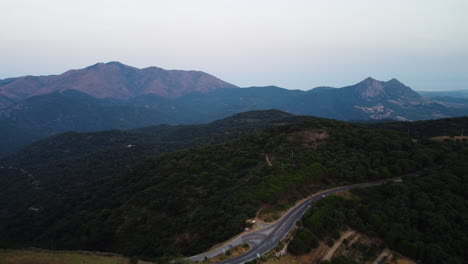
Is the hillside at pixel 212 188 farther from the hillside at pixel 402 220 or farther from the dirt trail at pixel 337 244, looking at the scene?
the dirt trail at pixel 337 244

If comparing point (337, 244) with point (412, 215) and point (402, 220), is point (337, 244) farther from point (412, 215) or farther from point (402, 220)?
point (412, 215)

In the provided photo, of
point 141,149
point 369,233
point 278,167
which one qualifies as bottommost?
point 141,149

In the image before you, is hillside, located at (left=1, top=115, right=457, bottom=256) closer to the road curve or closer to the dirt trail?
the road curve

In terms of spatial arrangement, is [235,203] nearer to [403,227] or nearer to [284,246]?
[284,246]

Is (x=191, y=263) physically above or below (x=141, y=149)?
above

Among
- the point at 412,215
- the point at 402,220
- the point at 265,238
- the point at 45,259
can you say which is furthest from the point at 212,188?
the point at 412,215

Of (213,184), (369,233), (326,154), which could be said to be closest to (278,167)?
(326,154)

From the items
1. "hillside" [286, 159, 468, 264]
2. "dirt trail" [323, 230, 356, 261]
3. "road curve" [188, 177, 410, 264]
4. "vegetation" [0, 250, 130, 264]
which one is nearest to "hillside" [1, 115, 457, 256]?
"road curve" [188, 177, 410, 264]
